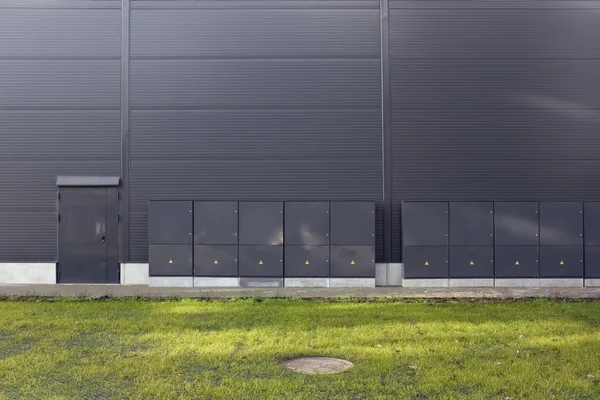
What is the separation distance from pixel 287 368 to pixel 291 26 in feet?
35.9

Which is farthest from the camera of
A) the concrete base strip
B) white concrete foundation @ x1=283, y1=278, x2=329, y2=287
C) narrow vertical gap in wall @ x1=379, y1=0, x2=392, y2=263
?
narrow vertical gap in wall @ x1=379, y1=0, x2=392, y2=263

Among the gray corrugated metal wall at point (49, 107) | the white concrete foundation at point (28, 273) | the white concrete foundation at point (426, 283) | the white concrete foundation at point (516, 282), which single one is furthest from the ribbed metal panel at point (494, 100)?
the white concrete foundation at point (28, 273)

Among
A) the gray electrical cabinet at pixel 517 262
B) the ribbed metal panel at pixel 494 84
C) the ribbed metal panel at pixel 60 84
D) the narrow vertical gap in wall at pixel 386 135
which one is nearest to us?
the gray electrical cabinet at pixel 517 262

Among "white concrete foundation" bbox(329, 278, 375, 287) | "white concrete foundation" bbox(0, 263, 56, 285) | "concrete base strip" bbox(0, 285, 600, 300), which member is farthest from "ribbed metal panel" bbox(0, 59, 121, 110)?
"white concrete foundation" bbox(329, 278, 375, 287)

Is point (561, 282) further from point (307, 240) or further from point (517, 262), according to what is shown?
point (307, 240)

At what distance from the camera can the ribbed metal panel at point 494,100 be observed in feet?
52.2

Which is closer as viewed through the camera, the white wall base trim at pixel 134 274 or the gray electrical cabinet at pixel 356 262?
the gray electrical cabinet at pixel 356 262

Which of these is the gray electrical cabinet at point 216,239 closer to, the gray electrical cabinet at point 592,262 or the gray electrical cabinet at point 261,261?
the gray electrical cabinet at point 261,261

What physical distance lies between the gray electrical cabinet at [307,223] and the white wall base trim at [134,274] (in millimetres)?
3698

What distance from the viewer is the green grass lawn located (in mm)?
6453

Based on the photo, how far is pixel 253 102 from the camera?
16.0 metres

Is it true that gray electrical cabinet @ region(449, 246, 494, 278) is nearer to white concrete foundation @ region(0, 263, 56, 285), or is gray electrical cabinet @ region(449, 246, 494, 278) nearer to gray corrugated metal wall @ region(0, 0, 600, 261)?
gray corrugated metal wall @ region(0, 0, 600, 261)

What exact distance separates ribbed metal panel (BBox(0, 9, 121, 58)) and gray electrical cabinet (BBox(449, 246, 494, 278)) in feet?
32.8

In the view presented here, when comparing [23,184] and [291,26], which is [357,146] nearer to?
[291,26]
